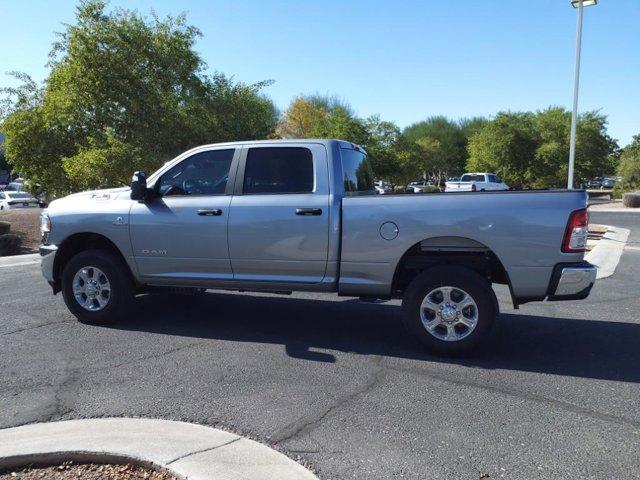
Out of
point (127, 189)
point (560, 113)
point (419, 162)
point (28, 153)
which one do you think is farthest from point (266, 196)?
point (560, 113)

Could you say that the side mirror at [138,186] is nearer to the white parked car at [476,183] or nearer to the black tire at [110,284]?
the black tire at [110,284]

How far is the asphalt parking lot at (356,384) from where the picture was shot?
3.54 meters

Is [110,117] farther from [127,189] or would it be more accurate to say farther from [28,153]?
[127,189]

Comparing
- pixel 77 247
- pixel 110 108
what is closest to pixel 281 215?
pixel 77 247

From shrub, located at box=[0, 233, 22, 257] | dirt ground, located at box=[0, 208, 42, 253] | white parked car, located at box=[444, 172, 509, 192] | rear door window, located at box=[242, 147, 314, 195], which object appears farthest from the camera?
white parked car, located at box=[444, 172, 509, 192]

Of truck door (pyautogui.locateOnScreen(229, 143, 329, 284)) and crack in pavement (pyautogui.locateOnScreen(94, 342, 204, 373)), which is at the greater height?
truck door (pyautogui.locateOnScreen(229, 143, 329, 284))

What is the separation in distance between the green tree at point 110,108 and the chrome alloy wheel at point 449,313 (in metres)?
13.7

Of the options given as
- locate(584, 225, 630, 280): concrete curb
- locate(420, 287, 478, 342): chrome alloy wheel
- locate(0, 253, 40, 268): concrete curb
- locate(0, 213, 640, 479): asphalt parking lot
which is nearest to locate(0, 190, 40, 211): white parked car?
locate(0, 253, 40, 268): concrete curb

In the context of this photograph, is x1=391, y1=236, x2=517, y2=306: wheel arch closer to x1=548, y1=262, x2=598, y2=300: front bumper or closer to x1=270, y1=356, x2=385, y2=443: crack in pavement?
x1=548, y1=262, x2=598, y2=300: front bumper

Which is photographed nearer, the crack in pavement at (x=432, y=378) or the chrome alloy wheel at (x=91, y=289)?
the crack in pavement at (x=432, y=378)

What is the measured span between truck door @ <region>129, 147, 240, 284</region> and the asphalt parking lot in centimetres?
72

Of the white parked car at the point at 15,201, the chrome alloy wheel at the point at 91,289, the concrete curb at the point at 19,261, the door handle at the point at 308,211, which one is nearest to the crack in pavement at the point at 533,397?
the door handle at the point at 308,211

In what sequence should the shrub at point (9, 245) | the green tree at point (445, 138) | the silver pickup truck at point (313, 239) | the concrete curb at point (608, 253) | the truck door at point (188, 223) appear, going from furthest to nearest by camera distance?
the green tree at point (445, 138) → the shrub at point (9, 245) → the concrete curb at point (608, 253) → the truck door at point (188, 223) → the silver pickup truck at point (313, 239)

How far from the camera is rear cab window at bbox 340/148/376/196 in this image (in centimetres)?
599
